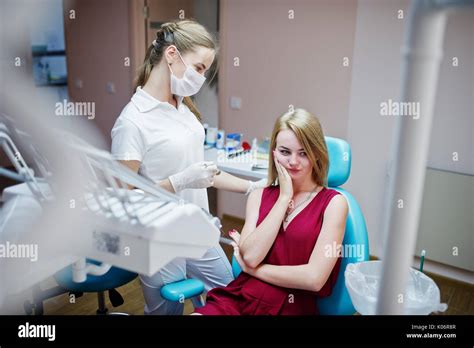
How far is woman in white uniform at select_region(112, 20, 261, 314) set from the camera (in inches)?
38.3

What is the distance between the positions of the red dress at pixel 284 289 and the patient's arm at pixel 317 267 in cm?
2

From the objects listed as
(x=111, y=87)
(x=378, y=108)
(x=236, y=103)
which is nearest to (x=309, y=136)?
(x=111, y=87)

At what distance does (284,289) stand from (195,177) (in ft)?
1.23

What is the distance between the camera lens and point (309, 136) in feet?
3.77

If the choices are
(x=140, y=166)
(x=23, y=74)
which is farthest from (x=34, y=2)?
(x=140, y=166)

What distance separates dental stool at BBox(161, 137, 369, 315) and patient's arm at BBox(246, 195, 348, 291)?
0.40ft

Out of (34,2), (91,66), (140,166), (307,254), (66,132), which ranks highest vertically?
(34,2)

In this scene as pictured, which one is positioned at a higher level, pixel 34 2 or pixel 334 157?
pixel 34 2

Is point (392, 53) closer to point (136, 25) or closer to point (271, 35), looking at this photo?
point (271, 35)

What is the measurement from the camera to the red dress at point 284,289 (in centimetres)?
108

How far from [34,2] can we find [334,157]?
0.91 meters

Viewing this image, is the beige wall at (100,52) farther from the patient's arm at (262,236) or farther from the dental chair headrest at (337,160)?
the dental chair headrest at (337,160)

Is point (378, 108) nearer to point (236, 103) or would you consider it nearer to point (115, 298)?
point (236, 103)

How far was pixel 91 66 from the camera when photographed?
1173 millimetres
